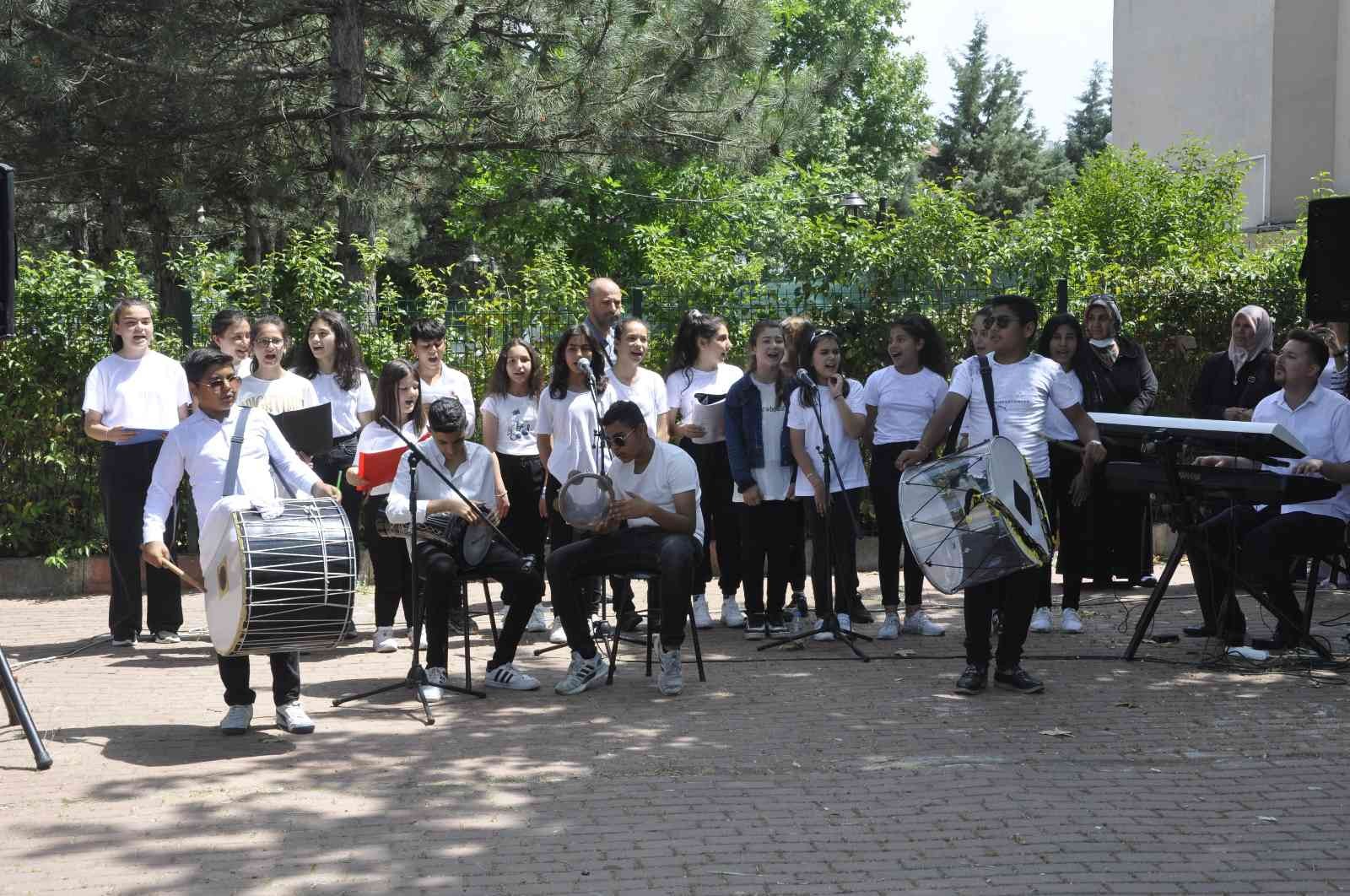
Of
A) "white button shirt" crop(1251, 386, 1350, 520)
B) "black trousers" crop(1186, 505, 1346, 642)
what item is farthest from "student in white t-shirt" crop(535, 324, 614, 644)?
"white button shirt" crop(1251, 386, 1350, 520)

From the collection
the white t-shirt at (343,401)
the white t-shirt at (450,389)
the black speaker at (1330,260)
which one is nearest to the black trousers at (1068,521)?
the black speaker at (1330,260)

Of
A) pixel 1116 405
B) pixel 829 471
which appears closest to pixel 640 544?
pixel 829 471

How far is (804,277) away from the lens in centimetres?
1314

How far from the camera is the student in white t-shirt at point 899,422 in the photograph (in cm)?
970

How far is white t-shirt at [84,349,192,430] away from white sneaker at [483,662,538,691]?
3.05 metres

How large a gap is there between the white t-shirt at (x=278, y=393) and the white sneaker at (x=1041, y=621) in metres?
4.92

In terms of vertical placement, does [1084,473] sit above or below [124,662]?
above

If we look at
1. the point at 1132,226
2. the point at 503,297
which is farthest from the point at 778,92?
the point at 1132,226

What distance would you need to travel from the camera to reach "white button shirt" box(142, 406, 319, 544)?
7457 millimetres

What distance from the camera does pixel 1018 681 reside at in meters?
8.09

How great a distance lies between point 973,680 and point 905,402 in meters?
2.25

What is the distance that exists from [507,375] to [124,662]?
3014 mm

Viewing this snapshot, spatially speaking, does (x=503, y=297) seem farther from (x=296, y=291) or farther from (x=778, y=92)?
(x=778, y=92)

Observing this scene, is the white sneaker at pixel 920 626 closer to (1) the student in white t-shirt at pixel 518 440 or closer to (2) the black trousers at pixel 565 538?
(2) the black trousers at pixel 565 538
